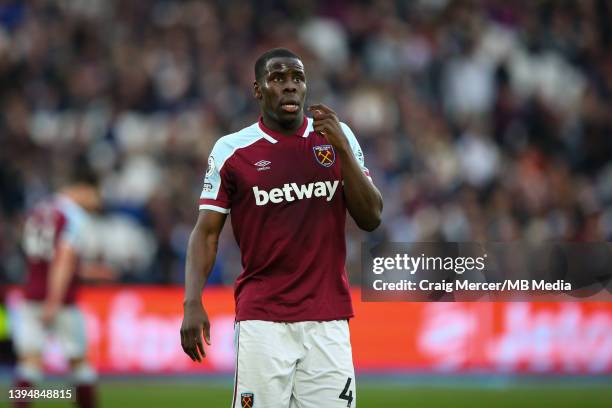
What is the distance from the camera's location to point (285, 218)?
5203mm

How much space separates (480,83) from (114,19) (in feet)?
19.0

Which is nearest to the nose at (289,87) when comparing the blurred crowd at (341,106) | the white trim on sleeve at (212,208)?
the white trim on sleeve at (212,208)

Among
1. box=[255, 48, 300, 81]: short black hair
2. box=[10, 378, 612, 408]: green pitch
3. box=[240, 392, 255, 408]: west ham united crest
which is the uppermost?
box=[255, 48, 300, 81]: short black hair

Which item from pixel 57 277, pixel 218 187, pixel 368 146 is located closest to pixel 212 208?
pixel 218 187

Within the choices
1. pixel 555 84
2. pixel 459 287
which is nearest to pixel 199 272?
pixel 459 287

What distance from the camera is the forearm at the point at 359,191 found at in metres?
5.04

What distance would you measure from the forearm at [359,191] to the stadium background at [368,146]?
622 cm

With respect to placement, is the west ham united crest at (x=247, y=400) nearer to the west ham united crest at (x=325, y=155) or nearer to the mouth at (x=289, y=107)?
the west ham united crest at (x=325, y=155)

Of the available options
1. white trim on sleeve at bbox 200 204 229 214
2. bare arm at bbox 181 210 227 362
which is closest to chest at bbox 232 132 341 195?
white trim on sleeve at bbox 200 204 229 214

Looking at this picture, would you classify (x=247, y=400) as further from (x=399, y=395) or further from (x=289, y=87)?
(x=399, y=395)

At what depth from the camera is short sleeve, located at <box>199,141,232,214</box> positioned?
526cm

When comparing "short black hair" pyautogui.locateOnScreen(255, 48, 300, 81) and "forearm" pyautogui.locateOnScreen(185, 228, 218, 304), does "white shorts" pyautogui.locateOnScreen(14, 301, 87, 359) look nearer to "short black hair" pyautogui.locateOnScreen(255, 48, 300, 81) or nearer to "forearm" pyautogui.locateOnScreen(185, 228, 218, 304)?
"forearm" pyautogui.locateOnScreen(185, 228, 218, 304)

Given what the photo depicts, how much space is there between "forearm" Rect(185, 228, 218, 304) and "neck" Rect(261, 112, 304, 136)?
602 millimetres

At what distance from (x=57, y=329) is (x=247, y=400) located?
5.25 metres
